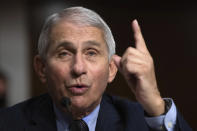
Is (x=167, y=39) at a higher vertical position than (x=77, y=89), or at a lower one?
lower

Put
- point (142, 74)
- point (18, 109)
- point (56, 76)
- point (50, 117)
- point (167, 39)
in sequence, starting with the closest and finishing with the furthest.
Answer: point (142, 74), point (56, 76), point (50, 117), point (18, 109), point (167, 39)

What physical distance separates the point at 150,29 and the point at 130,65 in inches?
106

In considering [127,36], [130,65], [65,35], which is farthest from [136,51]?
[127,36]

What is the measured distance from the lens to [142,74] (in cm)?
155

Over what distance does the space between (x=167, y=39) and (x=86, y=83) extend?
105 inches

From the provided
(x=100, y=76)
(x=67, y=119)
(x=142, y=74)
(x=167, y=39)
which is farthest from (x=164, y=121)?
(x=167, y=39)

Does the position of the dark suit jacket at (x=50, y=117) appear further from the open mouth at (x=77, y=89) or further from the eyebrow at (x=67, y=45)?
the eyebrow at (x=67, y=45)

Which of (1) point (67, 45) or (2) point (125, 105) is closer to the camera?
(1) point (67, 45)

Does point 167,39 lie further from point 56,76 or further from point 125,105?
point 56,76

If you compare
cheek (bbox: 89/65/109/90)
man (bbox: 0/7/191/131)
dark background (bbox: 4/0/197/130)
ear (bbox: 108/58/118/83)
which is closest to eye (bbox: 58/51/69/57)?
man (bbox: 0/7/191/131)

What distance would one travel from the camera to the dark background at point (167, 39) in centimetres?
411

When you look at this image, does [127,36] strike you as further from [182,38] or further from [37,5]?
[37,5]

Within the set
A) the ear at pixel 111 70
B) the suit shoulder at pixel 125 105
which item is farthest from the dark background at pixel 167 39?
the ear at pixel 111 70

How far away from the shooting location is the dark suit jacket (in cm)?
177
